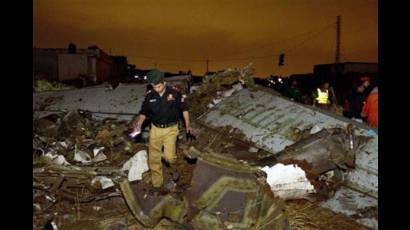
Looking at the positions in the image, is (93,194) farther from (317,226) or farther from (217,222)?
(317,226)

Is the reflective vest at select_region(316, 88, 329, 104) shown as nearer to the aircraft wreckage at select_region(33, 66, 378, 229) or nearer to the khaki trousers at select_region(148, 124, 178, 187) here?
the aircraft wreckage at select_region(33, 66, 378, 229)

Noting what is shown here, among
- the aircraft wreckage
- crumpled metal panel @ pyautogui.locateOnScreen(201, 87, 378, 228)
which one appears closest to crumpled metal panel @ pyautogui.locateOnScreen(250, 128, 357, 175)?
the aircraft wreckage

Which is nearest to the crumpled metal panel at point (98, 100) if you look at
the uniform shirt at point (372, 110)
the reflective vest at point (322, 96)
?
the uniform shirt at point (372, 110)

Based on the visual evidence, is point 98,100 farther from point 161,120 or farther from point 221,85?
point 161,120

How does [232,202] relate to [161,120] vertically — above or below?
below

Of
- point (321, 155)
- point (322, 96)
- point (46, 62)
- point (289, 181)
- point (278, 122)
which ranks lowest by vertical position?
point (289, 181)

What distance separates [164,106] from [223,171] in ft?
4.78

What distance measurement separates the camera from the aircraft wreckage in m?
4.45

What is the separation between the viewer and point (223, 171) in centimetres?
443

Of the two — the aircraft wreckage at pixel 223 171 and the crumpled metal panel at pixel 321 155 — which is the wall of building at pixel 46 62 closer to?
the aircraft wreckage at pixel 223 171

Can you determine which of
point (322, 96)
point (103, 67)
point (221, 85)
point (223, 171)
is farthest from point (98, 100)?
point (103, 67)

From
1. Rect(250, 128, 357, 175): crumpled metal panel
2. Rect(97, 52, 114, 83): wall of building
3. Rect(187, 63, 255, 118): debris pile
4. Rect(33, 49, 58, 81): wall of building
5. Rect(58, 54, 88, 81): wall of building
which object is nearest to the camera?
Rect(250, 128, 357, 175): crumpled metal panel
